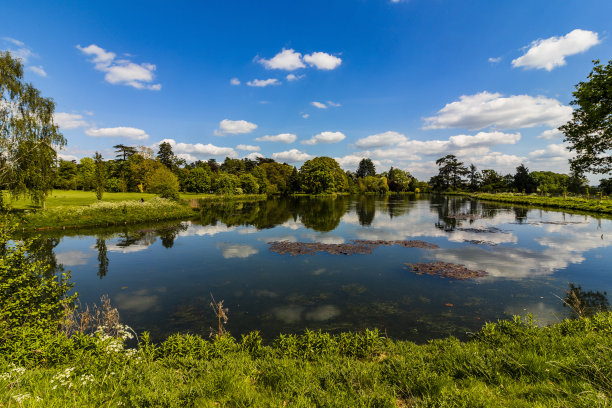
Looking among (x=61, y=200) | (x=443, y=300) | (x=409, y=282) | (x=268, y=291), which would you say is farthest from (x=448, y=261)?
(x=61, y=200)

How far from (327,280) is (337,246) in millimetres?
7907

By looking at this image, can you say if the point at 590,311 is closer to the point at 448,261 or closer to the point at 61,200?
the point at 448,261

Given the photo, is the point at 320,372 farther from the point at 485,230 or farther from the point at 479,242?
the point at 485,230

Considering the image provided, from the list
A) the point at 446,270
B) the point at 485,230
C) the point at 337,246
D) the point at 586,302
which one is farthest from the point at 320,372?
the point at 485,230

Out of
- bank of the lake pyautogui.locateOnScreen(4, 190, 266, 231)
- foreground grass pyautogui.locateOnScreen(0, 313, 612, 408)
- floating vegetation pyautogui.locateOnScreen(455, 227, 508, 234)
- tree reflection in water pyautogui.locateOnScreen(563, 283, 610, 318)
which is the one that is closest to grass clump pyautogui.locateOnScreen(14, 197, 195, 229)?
bank of the lake pyautogui.locateOnScreen(4, 190, 266, 231)

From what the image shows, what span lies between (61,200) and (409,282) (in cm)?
5122

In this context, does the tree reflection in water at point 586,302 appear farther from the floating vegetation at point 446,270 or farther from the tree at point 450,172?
the tree at point 450,172

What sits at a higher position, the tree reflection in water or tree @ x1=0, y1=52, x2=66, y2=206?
tree @ x1=0, y1=52, x2=66, y2=206

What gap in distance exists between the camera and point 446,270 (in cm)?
1550

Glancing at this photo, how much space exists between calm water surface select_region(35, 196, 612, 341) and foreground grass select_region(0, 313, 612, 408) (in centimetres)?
220

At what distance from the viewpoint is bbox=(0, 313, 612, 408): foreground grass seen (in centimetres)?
436

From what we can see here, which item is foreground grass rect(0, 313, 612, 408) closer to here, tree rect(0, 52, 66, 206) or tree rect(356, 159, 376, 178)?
tree rect(0, 52, 66, 206)

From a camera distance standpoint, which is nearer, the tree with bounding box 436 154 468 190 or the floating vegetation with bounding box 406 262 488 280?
the floating vegetation with bounding box 406 262 488 280

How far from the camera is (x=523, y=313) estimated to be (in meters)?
10.0
